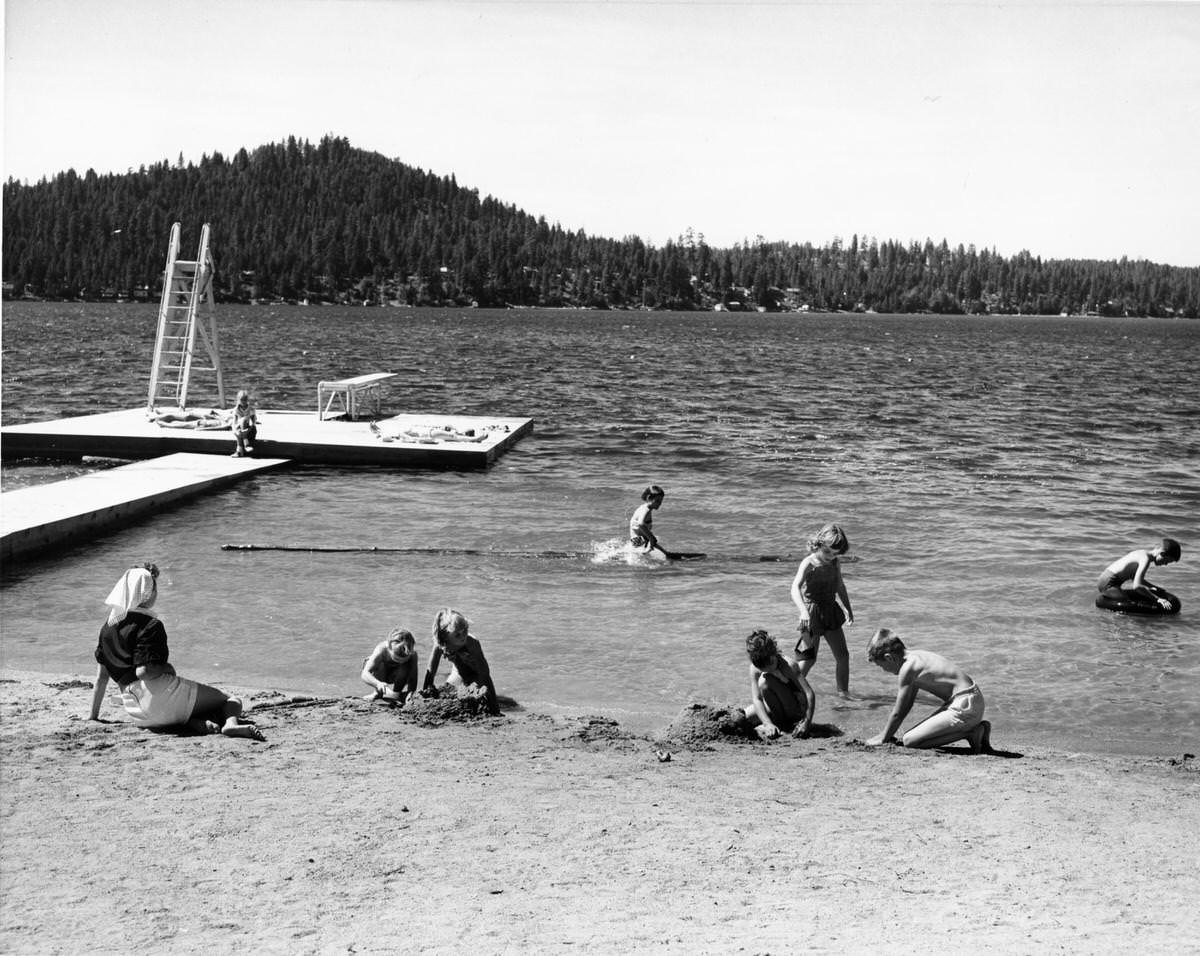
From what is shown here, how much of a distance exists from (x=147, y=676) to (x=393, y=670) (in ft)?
7.48

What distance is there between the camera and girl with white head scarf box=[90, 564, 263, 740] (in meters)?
8.66

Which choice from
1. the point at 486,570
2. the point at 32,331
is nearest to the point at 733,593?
the point at 486,570

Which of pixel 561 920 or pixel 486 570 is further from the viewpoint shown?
pixel 486 570

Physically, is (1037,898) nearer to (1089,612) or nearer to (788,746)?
(788,746)

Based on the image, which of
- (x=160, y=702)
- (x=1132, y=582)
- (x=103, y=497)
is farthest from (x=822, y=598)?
(x=103, y=497)

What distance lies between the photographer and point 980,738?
9.62 metres

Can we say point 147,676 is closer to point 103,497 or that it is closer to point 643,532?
point 643,532

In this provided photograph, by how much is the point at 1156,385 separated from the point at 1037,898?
7852 centimetres

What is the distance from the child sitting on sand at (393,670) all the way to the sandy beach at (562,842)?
1.75 ft

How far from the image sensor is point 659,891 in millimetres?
6473

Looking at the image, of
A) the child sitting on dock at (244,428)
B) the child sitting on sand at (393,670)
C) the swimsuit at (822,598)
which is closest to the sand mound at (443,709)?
the child sitting on sand at (393,670)

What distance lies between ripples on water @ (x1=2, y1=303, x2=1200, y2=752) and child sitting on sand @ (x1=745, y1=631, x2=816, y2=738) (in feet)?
3.39

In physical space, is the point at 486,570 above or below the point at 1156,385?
below

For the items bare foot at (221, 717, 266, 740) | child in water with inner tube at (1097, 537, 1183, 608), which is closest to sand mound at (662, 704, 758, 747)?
bare foot at (221, 717, 266, 740)
